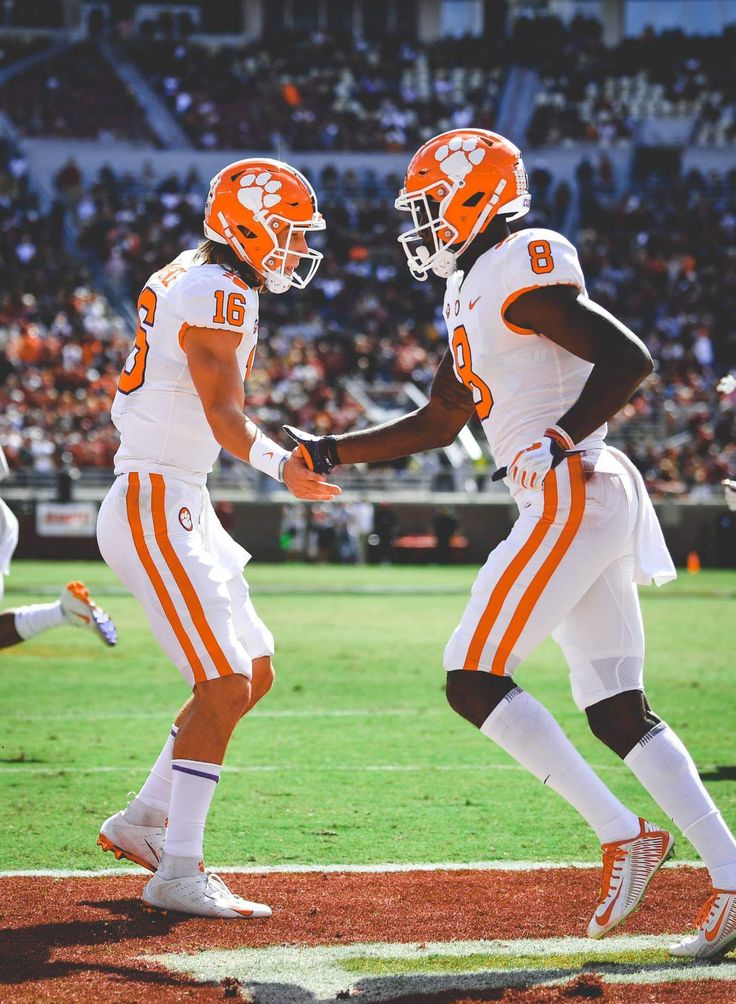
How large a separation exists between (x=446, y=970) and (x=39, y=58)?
40.5 metres

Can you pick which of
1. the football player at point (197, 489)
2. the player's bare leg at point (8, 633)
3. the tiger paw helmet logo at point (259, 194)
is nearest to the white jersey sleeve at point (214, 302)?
the football player at point (197, 489)

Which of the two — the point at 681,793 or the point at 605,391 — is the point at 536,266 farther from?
the point at 681,793

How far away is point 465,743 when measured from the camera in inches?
318

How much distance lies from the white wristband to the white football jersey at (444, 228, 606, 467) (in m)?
0.74

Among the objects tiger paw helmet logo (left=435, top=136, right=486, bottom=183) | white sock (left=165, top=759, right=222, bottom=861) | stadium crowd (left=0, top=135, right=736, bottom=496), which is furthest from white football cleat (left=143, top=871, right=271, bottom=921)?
stadium crowd (left=0, top=135, right=736, bottom=496)

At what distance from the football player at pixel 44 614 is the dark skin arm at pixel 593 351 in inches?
127

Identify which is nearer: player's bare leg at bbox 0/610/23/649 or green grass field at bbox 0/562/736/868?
green grass field at bbox 0/562/736/868

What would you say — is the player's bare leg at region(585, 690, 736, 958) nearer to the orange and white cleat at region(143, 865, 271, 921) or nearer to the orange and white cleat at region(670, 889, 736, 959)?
the orange and white cleat at region(670, 889, 736, 959)

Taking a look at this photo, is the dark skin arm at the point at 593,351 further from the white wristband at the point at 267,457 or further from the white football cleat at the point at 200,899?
the white football cleat at the point at 200,899

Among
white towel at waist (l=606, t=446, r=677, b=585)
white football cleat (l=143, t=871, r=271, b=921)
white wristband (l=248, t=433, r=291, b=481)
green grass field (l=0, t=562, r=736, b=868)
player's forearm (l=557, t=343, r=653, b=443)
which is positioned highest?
player's forearm (l=557, t=343, r=653, b=443)

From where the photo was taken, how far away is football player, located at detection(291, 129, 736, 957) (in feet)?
13.5

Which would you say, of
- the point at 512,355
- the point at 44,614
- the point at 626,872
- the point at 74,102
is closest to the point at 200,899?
the point at 626,872

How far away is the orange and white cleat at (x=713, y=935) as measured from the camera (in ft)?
13.0

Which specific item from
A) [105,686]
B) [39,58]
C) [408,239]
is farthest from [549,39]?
[408,239]
